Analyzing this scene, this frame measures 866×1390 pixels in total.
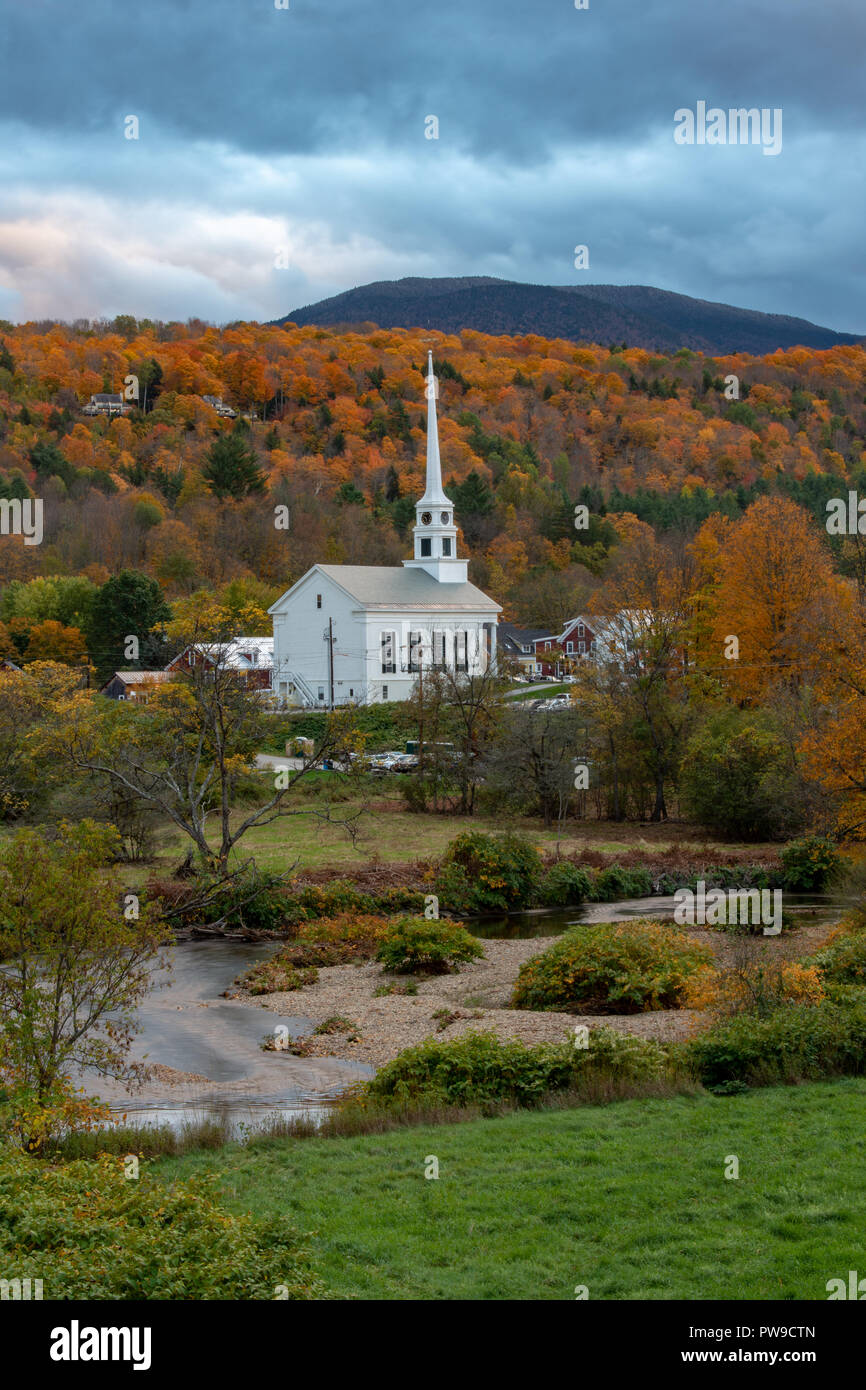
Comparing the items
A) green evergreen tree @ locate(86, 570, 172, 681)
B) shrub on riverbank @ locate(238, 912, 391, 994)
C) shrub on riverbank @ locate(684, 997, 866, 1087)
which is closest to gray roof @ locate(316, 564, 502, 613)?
green evergreen tree @ locate(86, 570, 172, 681)

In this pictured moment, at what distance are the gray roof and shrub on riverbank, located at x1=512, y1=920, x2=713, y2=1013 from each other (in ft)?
170

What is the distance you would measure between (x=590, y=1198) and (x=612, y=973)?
993 centimetres

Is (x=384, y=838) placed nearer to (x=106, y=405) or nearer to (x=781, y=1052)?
(x=781, y=1052)

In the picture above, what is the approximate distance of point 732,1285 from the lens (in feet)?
26.9

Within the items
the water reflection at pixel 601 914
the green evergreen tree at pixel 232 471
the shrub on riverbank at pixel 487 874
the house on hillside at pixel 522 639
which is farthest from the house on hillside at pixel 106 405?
the water reflection at pixel 601 914

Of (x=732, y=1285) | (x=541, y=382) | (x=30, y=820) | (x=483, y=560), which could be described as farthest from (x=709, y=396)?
(x=732, y=1285)

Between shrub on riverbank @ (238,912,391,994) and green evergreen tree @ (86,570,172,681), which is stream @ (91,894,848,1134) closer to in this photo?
shrub on riverbank @ (238,912,391,994)

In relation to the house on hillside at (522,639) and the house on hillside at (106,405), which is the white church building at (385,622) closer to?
the house on hillside at (522,639)

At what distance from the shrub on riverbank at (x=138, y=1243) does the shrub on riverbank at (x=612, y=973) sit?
36.5ft

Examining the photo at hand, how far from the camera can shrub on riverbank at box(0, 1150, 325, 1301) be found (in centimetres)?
761

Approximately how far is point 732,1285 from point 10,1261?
15.5ft

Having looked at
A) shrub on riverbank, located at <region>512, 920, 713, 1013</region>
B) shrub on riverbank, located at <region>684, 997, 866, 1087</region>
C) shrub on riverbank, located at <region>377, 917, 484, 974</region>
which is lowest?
shrub on riverbank, located at <region>377, 917, 484, 974</region>

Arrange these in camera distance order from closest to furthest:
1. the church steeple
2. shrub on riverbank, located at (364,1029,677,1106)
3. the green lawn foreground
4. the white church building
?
the green lawn foreground
shrub on riverbank, located at (364,1029,677,1106)
the white church building
the church steeple

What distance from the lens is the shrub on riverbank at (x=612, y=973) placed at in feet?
64.0
